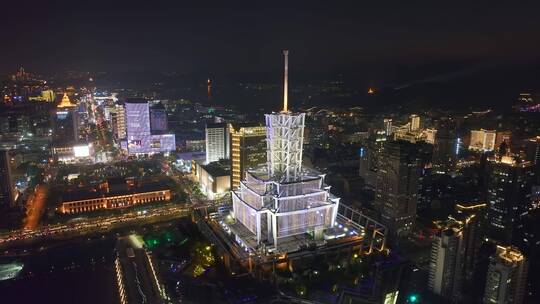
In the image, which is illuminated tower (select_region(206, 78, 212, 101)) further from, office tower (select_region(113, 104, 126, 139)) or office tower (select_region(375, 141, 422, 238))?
office tower (select_region(375, 141, 422, 238))

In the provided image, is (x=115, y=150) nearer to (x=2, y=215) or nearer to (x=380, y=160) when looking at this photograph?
(x=2, y=215)

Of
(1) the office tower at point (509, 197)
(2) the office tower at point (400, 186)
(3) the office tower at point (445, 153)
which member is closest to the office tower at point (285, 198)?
(2) the office tower at point (400, 186)

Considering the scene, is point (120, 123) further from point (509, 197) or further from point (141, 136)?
point (509, 197)

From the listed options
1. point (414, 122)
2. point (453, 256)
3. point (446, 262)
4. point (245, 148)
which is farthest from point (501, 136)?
point (446, 262)

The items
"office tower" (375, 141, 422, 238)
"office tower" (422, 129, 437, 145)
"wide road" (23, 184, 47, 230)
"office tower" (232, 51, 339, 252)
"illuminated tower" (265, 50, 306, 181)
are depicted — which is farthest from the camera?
"office tower" (422, 129, 437, 145)

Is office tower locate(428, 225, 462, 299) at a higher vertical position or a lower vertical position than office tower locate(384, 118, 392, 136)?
lower

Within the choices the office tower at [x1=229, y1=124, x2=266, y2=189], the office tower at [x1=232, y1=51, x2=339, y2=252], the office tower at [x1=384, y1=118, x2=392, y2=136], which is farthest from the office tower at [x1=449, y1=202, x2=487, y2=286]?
the office tower at [x1=384, y1=118, x2=392, y2=136]
